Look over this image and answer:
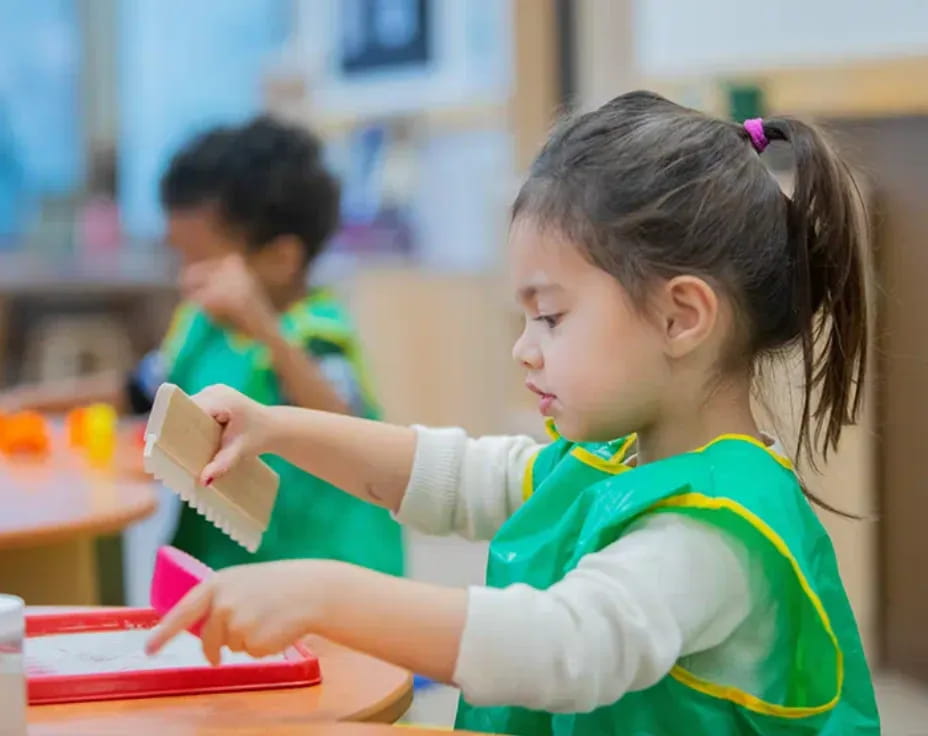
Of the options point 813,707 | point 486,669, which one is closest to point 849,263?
point 813,707

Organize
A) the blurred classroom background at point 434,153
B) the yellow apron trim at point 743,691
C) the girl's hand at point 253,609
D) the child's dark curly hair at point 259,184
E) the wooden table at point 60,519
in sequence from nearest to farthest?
1. the girl's hand at point 253,609
2. the yellow apron trim at point 743,691
3. the wooden table at point 60,519
4. the child's dark curly hair at point 259,184
5. the blurred classroom background at point 434,153

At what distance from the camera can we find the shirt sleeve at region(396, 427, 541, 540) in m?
1.11

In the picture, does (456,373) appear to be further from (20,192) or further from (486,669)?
(486,669)

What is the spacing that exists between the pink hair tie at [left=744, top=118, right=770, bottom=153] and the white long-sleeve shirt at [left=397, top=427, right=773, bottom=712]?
0.27m

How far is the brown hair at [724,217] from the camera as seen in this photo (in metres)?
0.90

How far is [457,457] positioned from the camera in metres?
1.12

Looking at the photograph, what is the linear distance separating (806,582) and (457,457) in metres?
0.34

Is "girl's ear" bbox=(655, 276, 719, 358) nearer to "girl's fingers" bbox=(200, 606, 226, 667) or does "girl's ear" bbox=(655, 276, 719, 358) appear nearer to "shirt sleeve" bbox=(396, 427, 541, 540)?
"shirt sleeve" bbox=(396, 427, 541, 540)

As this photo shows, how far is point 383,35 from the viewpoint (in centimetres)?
447

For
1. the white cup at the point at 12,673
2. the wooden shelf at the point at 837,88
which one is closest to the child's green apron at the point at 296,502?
the wooden shelf at the point at 837,88

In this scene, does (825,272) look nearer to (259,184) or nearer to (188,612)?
(188,612)

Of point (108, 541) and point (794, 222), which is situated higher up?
point (794, 222)

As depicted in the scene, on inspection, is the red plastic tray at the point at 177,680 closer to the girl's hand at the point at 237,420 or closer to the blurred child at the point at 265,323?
the girl's hand at the point at 237,420

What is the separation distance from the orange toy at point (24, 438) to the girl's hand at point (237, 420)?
0.95 metres
